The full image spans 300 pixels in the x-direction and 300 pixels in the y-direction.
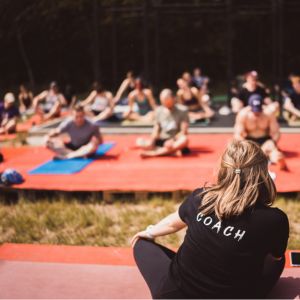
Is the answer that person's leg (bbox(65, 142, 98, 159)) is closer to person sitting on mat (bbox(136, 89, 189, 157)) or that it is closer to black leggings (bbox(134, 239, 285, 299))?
person sitting on mat (bbox(136, 89, 189, 157))

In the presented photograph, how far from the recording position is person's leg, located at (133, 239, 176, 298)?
2635 mm

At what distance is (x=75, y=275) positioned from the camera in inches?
130

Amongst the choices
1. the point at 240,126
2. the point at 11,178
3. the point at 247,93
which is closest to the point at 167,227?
the point at 11,178

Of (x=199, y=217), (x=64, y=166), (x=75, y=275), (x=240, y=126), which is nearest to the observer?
(x=199, y=217)

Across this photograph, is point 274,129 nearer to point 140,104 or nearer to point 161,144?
point 161,144

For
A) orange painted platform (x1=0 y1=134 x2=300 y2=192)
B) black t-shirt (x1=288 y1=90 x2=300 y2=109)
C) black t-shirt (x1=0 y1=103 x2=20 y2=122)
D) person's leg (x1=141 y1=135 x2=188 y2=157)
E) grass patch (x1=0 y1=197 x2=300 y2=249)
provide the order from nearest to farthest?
grass patch (x1=0 y1=197 x2=300 y2=249)
orange painted platform (x1=0 y1=134 x2=300 y2=192)
person's leg (x1=141 y1=135 x2=188 y2=157)
black t-shirt (x1=288 y1=90 x2=300 y2=109)
black t-shirt (x1=0 y1=103 x2=20 y2=122)

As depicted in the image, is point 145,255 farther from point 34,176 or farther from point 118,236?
point 34,176

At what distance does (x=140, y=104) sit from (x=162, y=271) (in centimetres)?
782

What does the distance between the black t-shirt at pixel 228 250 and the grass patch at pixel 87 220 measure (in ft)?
6.06

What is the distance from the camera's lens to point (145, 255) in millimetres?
2857

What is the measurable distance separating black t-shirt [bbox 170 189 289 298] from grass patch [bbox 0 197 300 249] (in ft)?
6.06

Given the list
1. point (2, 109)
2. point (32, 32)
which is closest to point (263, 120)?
point (2, 109)

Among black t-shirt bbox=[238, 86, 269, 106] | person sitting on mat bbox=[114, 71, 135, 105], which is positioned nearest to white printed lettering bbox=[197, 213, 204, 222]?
black t-shirt bbox=[238, 86, 269, 106]

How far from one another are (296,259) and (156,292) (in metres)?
1.32
